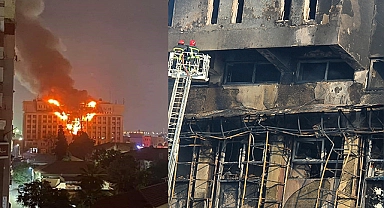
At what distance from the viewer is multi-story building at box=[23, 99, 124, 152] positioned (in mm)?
1490

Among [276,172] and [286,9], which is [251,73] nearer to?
[286,9]

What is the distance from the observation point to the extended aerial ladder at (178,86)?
183 cm

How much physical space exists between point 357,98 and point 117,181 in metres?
0.96

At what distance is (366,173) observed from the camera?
1.77 metres

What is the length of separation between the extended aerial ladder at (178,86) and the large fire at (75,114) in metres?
0.38

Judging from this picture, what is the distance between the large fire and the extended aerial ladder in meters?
0.38

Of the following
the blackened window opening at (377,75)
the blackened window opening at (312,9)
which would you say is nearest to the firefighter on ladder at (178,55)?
the blackened window opening at (312,9)

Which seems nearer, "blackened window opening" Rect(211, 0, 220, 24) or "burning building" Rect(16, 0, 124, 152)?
"burning building" Rect(16, 0, 124, 152)

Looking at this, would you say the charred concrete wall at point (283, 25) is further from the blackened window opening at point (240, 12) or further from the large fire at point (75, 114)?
the large fire at point (75, 114)

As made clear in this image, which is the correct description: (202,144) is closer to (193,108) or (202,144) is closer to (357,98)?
(193,108)

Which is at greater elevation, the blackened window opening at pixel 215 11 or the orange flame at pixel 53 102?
the blackened window opening at pixel 215 11

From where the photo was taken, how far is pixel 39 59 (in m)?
1.50

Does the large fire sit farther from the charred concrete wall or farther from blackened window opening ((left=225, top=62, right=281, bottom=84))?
blackened window opening ((left=225, top=62, right=281, bottom=84))

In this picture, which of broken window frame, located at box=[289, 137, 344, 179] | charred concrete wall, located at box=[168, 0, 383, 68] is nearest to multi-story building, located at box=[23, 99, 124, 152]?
charred concrete wall, located at box=[168, 0, 383, 68]
